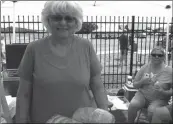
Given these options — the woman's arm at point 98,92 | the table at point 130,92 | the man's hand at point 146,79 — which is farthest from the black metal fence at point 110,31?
the woman's arm at point 98,92

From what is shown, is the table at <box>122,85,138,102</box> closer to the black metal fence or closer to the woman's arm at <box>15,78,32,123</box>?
the black metal fence

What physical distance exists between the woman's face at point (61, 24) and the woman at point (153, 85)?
7.05ft

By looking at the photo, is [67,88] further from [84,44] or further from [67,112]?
[84,44]

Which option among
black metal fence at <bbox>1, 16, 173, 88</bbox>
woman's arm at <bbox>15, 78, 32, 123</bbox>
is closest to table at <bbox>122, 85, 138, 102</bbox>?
black metal fence at <bbox>1, 16, 173, 88</bbox>

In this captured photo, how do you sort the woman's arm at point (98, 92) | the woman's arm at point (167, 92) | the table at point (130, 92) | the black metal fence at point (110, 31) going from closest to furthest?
the woman's arm at point (98, 92) < the woman's arm at point (167, 92) < the table at point (130, 92) < the black metal fence at point (110, 31)

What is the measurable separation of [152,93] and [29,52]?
238 centimetres

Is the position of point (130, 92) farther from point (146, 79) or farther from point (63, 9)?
point (63, 9)

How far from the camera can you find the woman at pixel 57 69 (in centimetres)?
103

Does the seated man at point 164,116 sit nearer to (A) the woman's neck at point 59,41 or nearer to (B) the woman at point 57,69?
(B) the woman at point 57,69

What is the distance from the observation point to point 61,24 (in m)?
1.01

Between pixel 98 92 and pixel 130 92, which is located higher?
pixel 98 92

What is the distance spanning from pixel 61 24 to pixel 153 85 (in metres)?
2.38

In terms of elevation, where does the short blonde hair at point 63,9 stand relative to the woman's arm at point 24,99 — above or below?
above

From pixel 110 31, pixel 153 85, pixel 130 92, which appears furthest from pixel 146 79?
pixel 110 31
